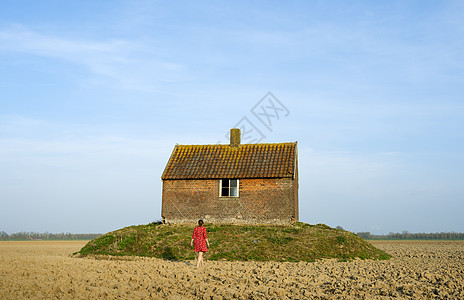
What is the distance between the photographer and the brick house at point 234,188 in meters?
27.4

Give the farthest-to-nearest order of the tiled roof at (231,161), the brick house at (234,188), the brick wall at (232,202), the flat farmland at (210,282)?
the tiled roof at (231,161) < the brick house at (234,188) < the brick wall at (232,202) < the flat farmland at (210,282)

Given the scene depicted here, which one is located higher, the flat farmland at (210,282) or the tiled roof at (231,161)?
the tiled roof at (231,161)

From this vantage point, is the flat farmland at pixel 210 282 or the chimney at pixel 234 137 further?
the chimney at pixel 234 137

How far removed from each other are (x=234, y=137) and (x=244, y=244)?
37.3 ft

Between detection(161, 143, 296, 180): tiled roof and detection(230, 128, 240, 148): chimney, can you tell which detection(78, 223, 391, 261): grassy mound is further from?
detection(230, 128, 240, 148): chimney

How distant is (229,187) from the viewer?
28.3 meters

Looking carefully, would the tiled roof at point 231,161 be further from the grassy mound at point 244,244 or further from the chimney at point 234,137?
the grassy mound at point 244,244

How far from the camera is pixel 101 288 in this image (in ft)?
38.5

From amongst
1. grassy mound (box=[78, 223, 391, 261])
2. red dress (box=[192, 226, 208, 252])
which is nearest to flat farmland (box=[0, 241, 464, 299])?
red dress (box=[192, 226, 208, 252])

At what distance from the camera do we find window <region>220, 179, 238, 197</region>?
28.2 m

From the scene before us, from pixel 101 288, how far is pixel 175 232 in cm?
1274

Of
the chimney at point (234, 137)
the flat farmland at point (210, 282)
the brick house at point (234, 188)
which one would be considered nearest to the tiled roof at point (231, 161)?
the brick house at point (234, 188)

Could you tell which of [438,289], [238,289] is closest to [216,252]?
[238,289]

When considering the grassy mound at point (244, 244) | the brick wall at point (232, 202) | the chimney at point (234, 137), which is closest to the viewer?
the grassy mound at point (244, 244)
